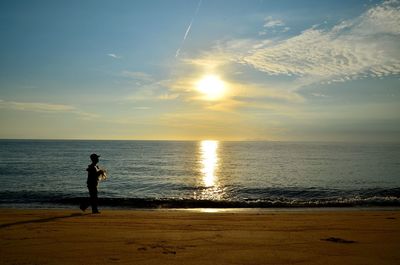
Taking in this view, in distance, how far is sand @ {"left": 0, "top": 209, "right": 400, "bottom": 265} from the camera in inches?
234

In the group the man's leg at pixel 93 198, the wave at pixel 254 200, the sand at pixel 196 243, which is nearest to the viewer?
the sand at pixel 196 243

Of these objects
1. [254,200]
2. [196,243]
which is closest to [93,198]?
[196,243]

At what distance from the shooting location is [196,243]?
7105mm

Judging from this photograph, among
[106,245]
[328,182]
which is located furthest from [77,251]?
[328,182]

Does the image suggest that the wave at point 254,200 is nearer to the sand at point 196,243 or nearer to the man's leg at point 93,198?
the man's leg at point 93,198

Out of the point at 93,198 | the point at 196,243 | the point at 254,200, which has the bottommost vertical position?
the point at 254,200

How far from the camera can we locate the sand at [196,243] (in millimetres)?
5953

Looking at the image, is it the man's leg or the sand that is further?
the man's leg

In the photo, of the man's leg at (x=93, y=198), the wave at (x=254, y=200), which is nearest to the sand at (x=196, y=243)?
the man's leg at (x=93, y=198)

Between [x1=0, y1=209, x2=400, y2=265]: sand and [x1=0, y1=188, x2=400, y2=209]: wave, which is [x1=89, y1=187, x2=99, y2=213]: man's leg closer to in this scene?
[x1=0, y1=209, x2=400, y2=265]: sand

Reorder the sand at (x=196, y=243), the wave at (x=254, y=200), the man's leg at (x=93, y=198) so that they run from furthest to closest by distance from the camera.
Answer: the wave at (x=254, y=200) < the man's leg at (x=93, y=198) < the sand at (x=196, y=243)

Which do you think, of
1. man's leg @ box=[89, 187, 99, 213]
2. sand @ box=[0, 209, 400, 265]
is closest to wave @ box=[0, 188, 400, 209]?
man's leg @ box=[89, 187, 99, 213]

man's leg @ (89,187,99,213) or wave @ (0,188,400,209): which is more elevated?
man's leg @ (89,187,99,213)

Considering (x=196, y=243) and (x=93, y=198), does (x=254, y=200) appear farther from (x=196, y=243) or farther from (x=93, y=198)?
(x=196, y=243)
